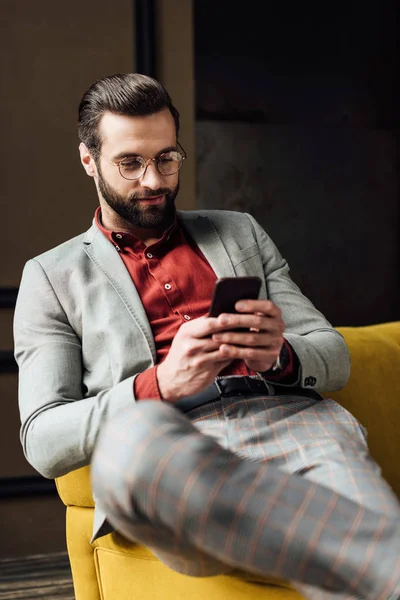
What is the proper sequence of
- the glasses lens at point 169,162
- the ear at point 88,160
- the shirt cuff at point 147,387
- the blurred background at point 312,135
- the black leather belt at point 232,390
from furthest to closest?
the blurred background at point 312,135
the ear at point 88,160
the glasses lens at point 169,162
the black leather belt at point 232,390
the shirt cuff at point 147,387

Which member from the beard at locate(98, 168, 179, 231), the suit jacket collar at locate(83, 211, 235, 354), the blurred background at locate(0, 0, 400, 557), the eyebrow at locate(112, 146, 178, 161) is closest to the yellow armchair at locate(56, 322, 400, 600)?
the suit jacket collar at locate(83, 211, 235, 354)

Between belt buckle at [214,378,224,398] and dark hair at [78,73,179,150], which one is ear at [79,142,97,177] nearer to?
dark hair at [78,73,179,150]

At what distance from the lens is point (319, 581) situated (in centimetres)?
106

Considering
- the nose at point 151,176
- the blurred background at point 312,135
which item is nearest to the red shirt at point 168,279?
the nose at point 151,176

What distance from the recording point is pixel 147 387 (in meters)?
1.42

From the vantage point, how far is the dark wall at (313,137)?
5.48 meters

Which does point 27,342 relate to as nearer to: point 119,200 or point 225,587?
point 119,200

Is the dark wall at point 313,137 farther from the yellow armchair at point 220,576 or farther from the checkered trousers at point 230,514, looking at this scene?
the checkered trousers at point 230,514

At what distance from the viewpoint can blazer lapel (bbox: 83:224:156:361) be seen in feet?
5.24

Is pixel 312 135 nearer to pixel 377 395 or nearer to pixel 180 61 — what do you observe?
pixel 180 61

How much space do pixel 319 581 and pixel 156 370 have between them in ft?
1.70

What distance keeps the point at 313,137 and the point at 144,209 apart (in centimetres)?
428

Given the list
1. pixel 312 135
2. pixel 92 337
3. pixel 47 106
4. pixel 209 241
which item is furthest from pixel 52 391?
pixel 312 135

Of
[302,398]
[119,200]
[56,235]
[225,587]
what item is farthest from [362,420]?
[56,235]
